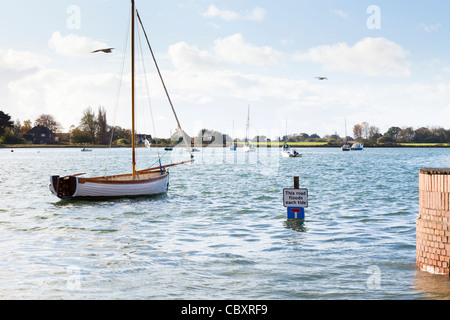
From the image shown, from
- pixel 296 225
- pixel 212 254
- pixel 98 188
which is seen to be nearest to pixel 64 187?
pixel 98 188

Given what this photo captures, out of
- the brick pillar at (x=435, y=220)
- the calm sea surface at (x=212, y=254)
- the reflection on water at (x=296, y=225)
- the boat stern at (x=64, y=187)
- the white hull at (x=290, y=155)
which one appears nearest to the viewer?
the brick pillar at (x=435, y=220)

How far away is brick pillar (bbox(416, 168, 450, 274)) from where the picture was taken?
9781 millimetres

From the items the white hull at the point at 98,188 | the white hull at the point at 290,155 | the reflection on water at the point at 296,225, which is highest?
the white hull at the point at 290,155

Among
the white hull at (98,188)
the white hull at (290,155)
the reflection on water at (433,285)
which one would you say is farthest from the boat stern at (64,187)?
the white hull at (290,155)

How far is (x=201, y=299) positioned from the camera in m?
9.44

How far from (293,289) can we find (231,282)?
55.7 inches

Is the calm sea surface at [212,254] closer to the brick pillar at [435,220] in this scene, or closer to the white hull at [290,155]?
the brick pillar at [435,220]

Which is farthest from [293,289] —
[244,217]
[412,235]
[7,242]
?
[244,217]

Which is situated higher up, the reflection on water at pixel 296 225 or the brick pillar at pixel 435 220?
the brick pillar at pixel 435 220

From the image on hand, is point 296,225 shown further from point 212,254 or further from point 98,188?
point 98,188

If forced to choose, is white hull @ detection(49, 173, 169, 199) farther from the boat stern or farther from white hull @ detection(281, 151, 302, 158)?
white hull @ detection(281, 151, 302, 158)

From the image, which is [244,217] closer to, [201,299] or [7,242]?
[7,242]

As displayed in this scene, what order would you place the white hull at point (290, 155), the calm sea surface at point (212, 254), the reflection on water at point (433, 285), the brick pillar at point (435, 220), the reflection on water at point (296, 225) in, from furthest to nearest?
the white hull at point (290, 155) < the reflection on water at point (296, 225) < the calm sea surface at point (212, 254) < the brick pillar at point (435, 220) < the reflection on water at point (433, 285)

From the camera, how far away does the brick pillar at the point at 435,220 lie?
978 cm
